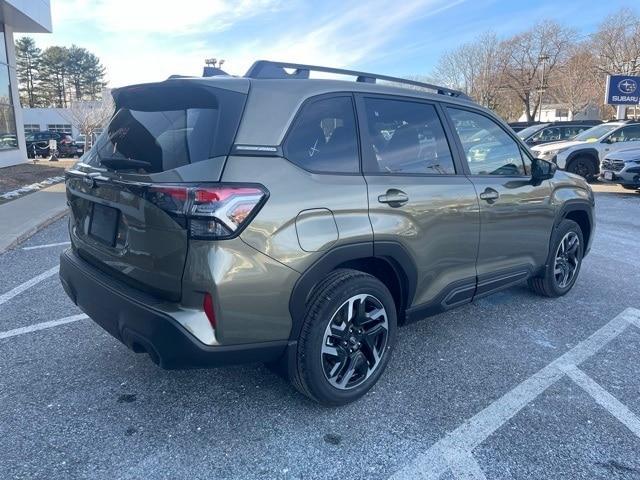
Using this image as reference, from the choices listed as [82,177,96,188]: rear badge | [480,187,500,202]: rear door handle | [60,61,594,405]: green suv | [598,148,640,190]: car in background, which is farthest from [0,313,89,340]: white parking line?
[598,148,640,190]: car in background

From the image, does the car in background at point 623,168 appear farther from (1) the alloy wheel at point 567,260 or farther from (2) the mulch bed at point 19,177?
(2) the mulch bed at point 19,177

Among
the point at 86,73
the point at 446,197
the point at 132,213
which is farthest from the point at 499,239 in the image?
the point at 86,73

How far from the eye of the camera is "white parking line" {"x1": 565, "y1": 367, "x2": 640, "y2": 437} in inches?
109

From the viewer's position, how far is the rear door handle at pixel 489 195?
356 centimetres

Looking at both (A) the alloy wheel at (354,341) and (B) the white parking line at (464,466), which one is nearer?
(B) the white parking line at (464,466)

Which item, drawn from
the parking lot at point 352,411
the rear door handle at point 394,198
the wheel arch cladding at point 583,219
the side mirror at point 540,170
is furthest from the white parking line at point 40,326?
the wheel arch cladding at point 583,219

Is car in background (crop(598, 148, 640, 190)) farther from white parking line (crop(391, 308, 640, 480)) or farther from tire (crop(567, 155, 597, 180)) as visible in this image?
white parking line (crop(391, 308, 640, 480))

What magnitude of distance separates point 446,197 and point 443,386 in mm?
1221

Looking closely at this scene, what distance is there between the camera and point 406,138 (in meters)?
3.23

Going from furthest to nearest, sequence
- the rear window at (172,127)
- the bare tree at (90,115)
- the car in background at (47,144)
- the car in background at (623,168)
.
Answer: the bare tree at (90,115), the car in background at (47,144), the car in background at (623,168), the rear window at (172,127)

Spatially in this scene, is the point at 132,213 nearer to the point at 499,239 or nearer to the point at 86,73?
the point at 499,239

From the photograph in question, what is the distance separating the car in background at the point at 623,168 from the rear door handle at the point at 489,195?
10.9 m

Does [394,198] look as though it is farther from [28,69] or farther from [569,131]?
[28,69]

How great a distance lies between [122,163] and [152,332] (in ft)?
3.09
